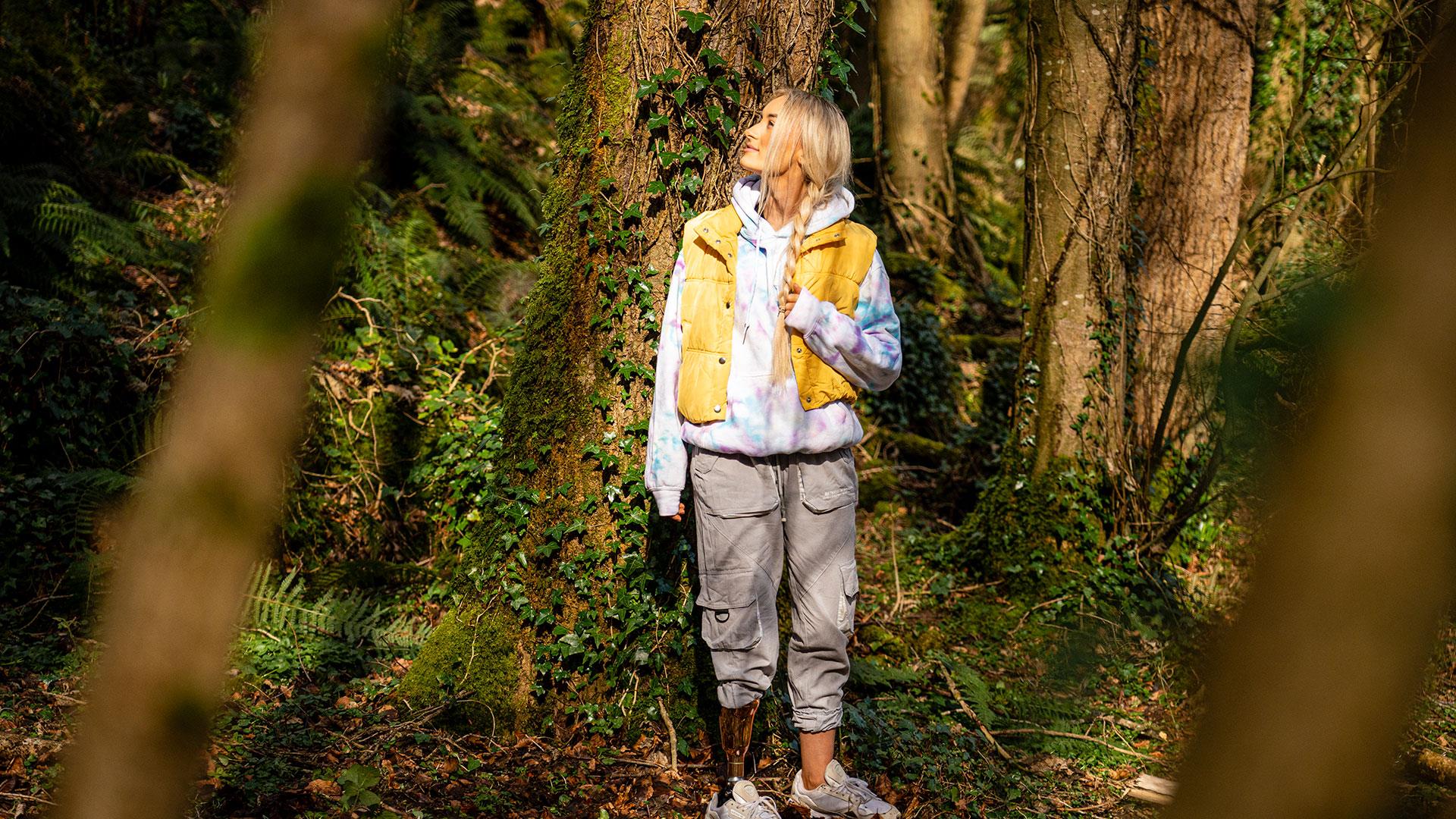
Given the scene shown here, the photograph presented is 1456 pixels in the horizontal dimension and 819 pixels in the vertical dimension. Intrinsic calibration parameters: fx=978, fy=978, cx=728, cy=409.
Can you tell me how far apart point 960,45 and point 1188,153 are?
624 cm

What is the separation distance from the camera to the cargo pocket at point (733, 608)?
3.36m

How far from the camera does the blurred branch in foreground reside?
2.39 feet

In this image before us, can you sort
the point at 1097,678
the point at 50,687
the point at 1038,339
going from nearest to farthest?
the point at 1097,678, the point at 50,687, the point at 1038,339

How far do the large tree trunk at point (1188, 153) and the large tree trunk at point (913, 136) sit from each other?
3178 millimetres

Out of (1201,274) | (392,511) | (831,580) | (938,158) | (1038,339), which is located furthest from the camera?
(938,158)

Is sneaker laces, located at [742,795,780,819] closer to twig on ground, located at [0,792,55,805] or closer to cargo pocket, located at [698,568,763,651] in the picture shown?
cargo pocket, located at [698,568,763,651]

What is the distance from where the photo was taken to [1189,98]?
24.7 feet

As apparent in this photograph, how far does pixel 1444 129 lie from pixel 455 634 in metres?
3.87

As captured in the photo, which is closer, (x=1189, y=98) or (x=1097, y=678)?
(x=1097, y=678)

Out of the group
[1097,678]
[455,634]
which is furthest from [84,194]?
[1097,678]

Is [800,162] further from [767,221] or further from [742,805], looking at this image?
[742,805]

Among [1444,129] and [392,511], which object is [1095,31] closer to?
[392,511]

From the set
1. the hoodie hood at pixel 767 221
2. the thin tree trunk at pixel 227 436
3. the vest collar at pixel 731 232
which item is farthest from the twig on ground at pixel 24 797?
the hoodie hood at pixel 767 221

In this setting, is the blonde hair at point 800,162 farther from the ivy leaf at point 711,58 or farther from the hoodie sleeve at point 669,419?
the ivy leaf at point 711,58
